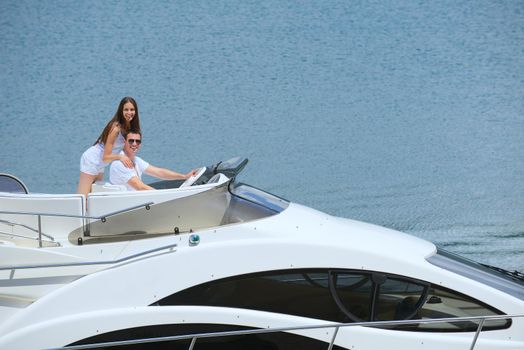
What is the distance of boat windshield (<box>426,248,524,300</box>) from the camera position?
4.32 metres

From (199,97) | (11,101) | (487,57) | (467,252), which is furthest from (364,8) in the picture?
(467,252)

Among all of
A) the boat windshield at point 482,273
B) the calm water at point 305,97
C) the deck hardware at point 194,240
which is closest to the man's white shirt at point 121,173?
the deck hardware at point 194,240

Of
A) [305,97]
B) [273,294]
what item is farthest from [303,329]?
[305,97]

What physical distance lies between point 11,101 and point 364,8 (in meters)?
11.9

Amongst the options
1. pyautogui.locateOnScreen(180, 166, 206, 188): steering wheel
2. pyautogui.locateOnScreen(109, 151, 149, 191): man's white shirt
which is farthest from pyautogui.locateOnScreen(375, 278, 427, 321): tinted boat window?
pyautogui.locateOnScreen(109, 151, 149, 191): man's white shirt

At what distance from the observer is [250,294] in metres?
4.03

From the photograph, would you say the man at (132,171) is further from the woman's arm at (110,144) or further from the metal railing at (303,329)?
the metal railing at (303,329)

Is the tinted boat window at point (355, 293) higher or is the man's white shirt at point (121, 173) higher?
the man's white shirt at point (121, 173)

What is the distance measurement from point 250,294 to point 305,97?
60.5ft

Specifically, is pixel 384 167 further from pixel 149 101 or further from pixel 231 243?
pixel 231 243

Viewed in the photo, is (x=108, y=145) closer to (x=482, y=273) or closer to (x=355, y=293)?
(x=355, y=293)

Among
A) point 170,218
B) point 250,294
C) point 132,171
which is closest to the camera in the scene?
point 250,294

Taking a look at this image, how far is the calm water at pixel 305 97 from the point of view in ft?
52.2

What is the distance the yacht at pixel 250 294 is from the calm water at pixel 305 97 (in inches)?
330
